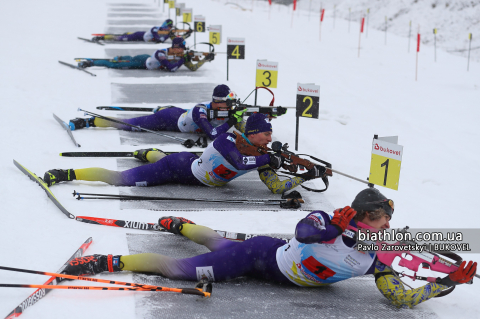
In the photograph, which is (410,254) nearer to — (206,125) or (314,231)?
(314,231)

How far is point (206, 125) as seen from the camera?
316 inches

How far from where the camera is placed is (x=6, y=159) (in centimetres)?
696

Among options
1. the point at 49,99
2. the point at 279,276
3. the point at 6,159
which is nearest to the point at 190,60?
the point at 49,99

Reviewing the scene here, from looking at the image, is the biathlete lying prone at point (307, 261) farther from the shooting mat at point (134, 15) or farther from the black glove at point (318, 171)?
the shooting mat at point (134, 15)

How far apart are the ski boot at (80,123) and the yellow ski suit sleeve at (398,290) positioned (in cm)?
614

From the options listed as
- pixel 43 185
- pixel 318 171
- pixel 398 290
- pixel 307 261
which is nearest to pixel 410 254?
pixel 398 290

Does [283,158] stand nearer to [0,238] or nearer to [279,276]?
[279,276]

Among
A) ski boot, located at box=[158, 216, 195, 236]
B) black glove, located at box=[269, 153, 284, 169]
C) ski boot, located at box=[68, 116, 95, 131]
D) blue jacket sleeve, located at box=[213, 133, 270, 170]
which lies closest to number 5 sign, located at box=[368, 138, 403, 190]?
black glove, located at box=[269, 153, 284, 169]

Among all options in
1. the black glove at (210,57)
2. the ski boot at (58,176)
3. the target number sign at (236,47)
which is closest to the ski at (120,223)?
the ski boot at (58,176)

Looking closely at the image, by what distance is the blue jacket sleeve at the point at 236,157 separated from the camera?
606 centimetres

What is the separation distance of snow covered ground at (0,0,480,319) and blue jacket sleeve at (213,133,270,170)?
564 millimetres

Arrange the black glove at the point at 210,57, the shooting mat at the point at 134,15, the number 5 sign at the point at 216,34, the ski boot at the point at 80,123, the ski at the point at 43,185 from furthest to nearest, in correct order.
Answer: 1. the shooting mat at the point at 134,15
2. the number 5 sign at the point at 216,34
3. the black glove at the point at 210,57
4. the ski boot at the point at 80,123
5. the ski at the point at 43,185

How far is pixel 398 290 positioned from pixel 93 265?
2.41m

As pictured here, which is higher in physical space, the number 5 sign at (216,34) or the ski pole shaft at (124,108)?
the number 5 sign at (216,34)
